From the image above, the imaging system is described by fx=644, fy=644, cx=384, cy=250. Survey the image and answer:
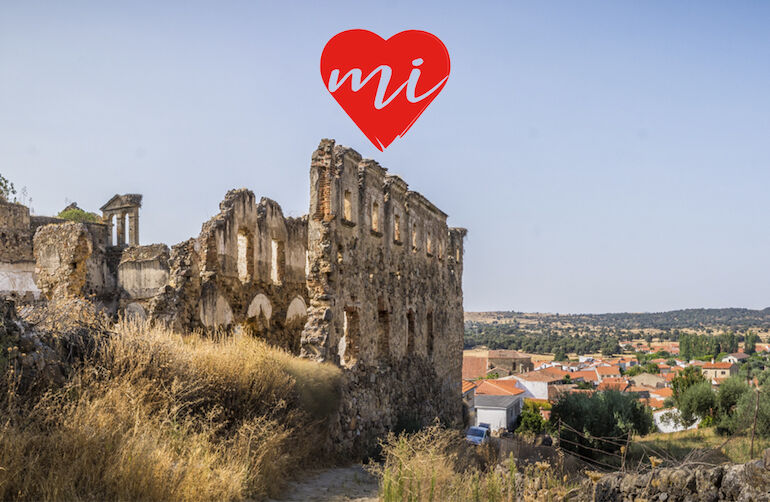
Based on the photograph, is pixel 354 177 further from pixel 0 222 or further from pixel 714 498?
pixel 0 222

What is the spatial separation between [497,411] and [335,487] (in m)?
38.8

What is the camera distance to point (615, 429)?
75.2 ft

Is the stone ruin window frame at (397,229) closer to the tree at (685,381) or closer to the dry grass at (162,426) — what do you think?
the dry grass at (162,426)

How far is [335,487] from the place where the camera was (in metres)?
9.47

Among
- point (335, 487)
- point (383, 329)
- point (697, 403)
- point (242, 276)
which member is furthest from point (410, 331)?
point (697, 403)

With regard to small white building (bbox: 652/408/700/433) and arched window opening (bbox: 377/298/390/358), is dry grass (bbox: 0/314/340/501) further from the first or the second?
small white building (bbox: 652/408/700/433)

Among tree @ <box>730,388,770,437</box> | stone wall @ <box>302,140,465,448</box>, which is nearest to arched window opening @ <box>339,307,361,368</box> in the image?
stone wall @ <box>302,140,465,448</box>

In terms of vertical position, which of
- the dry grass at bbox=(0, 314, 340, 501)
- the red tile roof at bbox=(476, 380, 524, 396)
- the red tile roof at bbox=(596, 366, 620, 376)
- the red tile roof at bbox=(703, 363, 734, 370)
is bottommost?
the red tile roof at bbox=(596, 366, 620, 376)

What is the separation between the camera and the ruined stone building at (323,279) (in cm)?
1412

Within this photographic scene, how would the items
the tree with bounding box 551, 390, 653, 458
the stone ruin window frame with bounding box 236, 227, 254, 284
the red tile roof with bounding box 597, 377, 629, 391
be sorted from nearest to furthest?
the stone ruin window frame with bounding box 236, 227, 254, 284, the tree with bounding box 551, 390, 653, 458, the red tile roof with bounding box 597, 377, 629, 391

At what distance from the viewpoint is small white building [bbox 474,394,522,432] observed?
45844 mm

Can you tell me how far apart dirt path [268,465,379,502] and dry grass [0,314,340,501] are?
0.27 m

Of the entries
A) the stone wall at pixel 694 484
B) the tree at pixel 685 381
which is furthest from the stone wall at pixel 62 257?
the tree at pixel 685 381

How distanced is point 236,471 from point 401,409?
10.1 m
